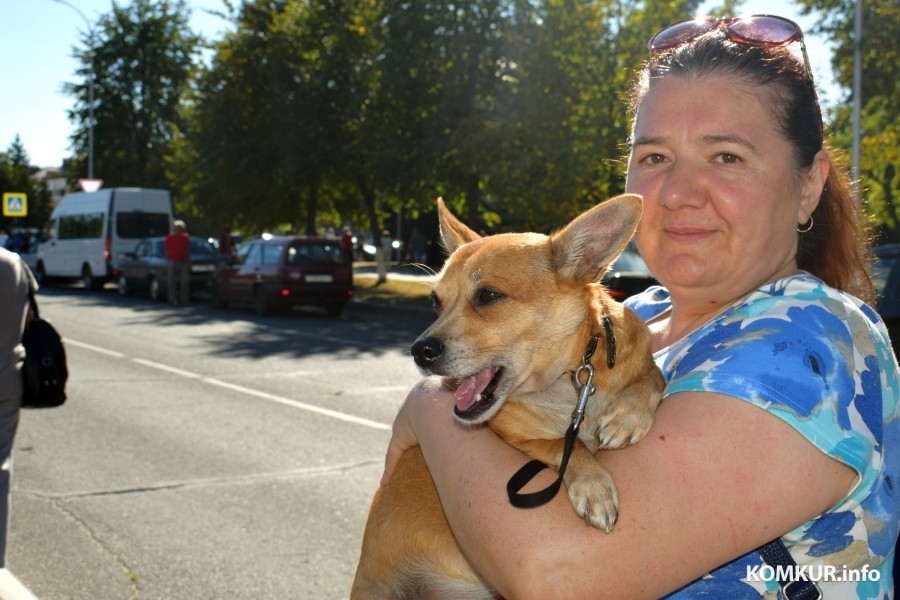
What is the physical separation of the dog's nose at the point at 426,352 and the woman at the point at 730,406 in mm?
403

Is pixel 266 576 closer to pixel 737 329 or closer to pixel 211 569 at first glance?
pixel 211 569

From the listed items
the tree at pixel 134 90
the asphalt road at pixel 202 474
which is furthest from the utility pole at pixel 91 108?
the asphalt road at pixel 202 474

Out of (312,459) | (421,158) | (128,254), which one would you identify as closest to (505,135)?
(421,158)

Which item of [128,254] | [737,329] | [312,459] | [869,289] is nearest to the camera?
[737,329]

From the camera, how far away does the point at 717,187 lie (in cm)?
197

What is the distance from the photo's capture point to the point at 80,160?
54.2 metres

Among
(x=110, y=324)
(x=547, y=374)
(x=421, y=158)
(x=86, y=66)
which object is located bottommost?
(x=110, y=324)

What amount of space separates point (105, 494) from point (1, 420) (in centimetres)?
267

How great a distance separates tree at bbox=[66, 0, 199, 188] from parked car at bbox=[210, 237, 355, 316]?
34.0 m

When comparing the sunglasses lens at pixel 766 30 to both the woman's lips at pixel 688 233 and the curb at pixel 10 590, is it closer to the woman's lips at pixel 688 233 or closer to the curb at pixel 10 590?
the woman's lips at pixel 688 233

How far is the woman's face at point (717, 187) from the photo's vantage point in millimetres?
1931

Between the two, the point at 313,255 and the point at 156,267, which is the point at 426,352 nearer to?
the point at 313,255

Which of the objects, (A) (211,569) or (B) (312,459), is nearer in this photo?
(A) (211,569)

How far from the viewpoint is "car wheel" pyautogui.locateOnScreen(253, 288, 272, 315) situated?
2073 centimetres
